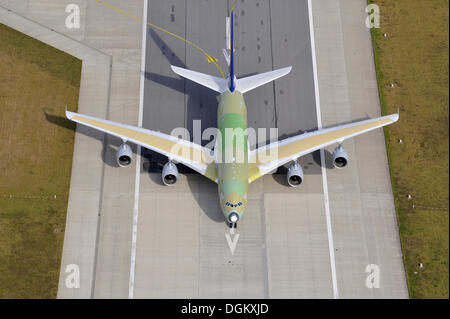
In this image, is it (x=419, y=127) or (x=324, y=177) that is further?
(x=419, y=127)

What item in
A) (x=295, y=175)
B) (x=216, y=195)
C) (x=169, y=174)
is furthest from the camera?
(x=216, y=195)

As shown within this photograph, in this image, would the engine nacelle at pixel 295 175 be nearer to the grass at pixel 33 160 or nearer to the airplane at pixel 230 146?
the airplane at pixel 230 146

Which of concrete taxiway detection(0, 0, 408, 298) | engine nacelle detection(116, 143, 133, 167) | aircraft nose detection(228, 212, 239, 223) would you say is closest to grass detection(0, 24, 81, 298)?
concrete taxiway detection(0, 0, 408, 298)

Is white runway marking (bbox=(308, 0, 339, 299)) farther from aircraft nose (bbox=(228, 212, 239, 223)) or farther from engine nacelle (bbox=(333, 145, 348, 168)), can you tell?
aircraft nose (bbox=(228, 212, 239, 223))

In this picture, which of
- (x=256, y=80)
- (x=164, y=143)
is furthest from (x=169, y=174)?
(x=256, y=80)

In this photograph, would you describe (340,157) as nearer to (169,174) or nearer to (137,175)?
(169,174)

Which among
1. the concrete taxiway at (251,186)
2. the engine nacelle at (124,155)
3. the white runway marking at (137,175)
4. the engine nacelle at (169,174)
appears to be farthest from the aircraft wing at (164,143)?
the white runway marking at (137,175)
